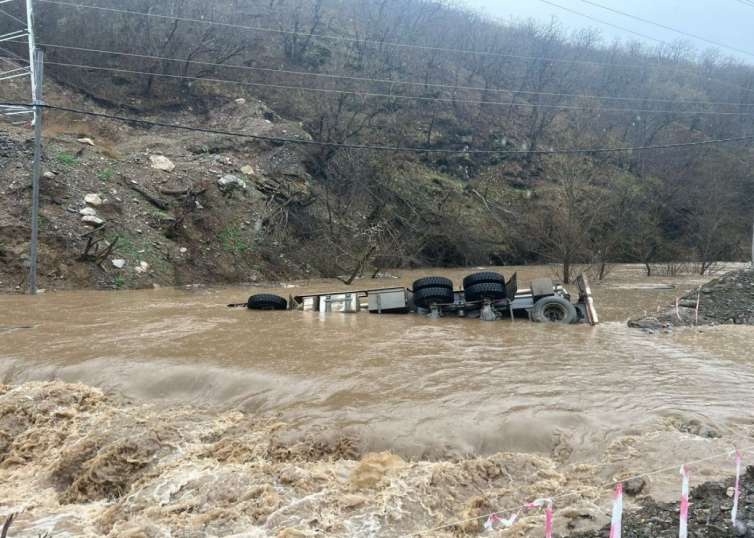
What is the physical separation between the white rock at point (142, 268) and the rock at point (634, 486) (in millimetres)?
19965

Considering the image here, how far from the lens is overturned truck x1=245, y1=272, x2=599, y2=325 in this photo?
14.4 m

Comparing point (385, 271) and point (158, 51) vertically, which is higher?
point (158, 51)

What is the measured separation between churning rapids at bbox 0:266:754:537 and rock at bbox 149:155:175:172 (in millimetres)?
16009

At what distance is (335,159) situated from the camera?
1378 inches

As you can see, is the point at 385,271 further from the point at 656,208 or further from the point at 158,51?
the point at 656,208

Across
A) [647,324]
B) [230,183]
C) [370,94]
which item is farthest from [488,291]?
[370,94]

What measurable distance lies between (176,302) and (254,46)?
113 feet

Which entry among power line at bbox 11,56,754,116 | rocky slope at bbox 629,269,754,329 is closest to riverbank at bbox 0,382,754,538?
rocky slope at bbox 629,269,754,329

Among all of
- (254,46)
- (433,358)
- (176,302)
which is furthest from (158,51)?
(433,358)

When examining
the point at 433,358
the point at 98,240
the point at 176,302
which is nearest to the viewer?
the point at 433,358

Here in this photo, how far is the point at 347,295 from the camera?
15.9 m

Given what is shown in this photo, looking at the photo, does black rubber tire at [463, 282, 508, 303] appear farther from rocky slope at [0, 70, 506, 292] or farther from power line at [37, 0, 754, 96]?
power line at [37, 0, 754, 96]

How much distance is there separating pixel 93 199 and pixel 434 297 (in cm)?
1529

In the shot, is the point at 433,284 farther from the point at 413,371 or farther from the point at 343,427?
the point at 343,427
